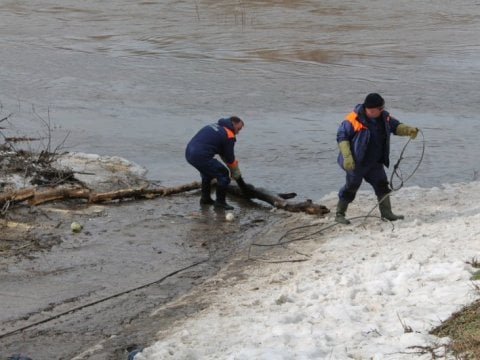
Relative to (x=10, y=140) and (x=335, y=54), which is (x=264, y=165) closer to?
(x=10, y=140)

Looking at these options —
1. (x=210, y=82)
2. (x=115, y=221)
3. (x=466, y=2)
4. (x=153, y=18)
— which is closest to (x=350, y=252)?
(x=115, y=221)

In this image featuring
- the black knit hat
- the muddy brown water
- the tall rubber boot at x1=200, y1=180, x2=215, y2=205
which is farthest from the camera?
the tall rubber boot at x1=200, y1=180, x2=215, y2=205

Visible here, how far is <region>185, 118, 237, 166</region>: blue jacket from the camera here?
11.9 metres

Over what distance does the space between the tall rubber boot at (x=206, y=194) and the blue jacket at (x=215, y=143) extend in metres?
0.43

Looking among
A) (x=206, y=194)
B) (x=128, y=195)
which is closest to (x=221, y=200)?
(x=206, y=194)

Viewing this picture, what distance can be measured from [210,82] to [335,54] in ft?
Result: 16.3

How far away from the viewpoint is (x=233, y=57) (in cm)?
2455

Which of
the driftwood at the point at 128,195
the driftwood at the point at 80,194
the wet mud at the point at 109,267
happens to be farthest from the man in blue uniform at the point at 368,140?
the driftwood at the point at 80,194

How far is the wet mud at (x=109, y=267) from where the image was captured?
25.9 feet

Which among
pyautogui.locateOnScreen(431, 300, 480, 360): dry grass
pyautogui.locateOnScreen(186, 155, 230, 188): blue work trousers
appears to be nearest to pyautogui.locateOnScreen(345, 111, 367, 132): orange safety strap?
pyautogui.locateOnScreen(186, 155, 230, 188): blue work trousers

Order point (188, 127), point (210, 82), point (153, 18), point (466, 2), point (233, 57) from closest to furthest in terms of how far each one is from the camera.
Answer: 1. point (188, 127)
2. point (210, 82)
3. point (233, 57)
4. point (153, 18)
5. point (466, 2)

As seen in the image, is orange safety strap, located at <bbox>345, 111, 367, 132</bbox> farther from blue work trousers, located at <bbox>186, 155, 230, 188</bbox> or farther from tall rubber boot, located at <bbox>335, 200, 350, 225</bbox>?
blue work trousers, located at <bbox>186, 155, 230, 188</bbox>

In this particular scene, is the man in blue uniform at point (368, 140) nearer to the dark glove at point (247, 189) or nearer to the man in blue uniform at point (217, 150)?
the man in blue uniform at point (217, 150)

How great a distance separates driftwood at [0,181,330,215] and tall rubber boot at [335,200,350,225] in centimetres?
59
